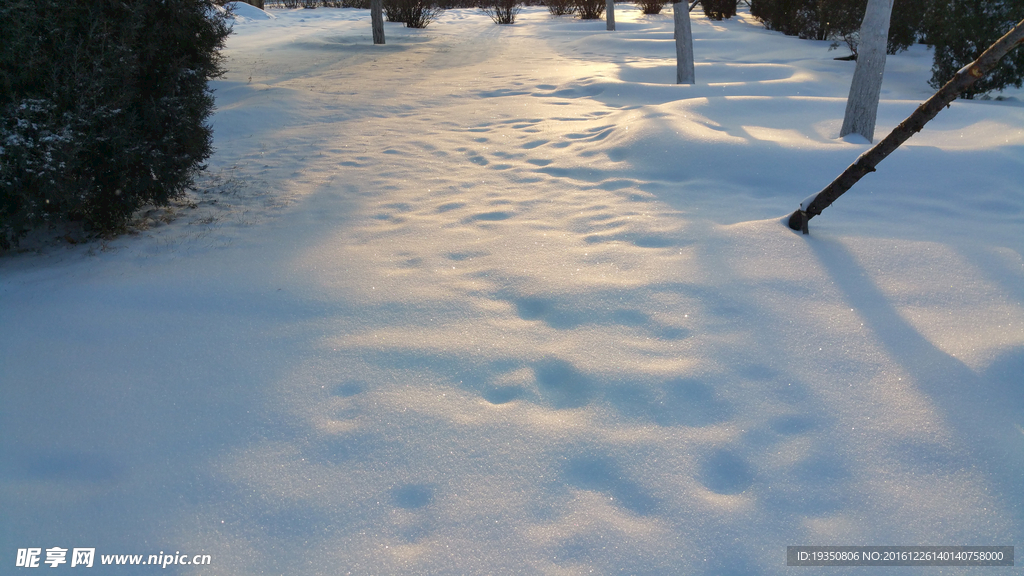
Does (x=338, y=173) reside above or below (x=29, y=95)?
below

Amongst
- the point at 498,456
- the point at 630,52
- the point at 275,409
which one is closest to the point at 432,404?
the point at 498,456

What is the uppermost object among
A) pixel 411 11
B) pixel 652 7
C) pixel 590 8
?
pixel 652 7

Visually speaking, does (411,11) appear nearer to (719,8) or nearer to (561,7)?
(561,7)

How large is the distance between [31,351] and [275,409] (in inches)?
46.3

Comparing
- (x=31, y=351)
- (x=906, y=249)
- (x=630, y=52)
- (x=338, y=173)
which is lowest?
(x=31, y=351)

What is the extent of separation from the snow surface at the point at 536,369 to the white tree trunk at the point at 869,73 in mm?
821

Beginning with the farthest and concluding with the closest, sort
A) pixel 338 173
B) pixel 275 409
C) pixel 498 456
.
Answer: pixel 338 173 < pixel 275 409 < pixel 498 456

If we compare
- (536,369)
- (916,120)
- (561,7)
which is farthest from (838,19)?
(561,7)

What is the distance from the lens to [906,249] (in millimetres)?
3062

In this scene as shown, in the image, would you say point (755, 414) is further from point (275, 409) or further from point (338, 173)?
point (338, 173)

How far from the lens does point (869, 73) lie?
5.11m

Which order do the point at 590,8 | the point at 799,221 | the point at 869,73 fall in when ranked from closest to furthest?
the point at 799,221 → the point at 869,73 → the point at 590,8

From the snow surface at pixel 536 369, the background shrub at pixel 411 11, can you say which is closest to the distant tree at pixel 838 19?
the snow surface at pixel 536 369

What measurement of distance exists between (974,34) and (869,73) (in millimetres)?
4028
